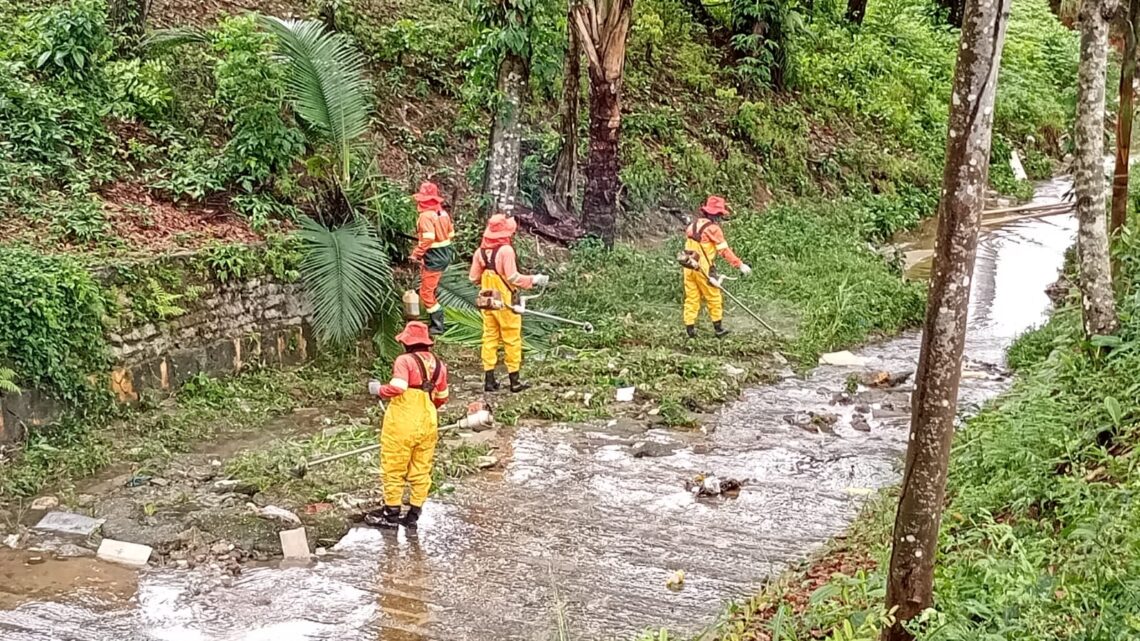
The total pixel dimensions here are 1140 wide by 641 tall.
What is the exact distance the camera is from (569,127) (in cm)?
1505

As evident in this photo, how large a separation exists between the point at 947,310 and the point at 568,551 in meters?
3.61

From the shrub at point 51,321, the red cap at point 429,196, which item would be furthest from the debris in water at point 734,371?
the shrub at point 51,321

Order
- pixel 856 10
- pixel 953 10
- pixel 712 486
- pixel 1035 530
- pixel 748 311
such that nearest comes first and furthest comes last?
pixel 1035 530
pixel 712 486
pixel 748 311
pixel 856 10
pixel 953 10

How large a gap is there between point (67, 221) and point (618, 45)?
7.19 m

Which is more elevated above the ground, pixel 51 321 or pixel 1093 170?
pixel 1093 170

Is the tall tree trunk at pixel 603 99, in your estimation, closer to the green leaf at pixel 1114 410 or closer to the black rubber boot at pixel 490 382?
the black rubber boot at pixel 490 382

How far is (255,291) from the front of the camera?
1100 centimetres

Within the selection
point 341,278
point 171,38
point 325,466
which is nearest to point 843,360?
point 341,278

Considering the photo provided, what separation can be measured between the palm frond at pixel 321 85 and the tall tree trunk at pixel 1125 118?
7.30 metres

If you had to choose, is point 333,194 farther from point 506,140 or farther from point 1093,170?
point 1093,170

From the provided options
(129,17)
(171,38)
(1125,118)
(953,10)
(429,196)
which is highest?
(953,10)

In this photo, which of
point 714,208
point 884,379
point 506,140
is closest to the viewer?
point 884,379

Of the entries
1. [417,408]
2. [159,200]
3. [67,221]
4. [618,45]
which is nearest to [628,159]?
[618,45]

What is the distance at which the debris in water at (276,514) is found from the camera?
795cm
